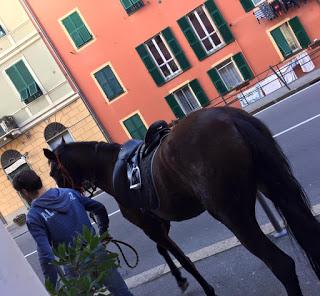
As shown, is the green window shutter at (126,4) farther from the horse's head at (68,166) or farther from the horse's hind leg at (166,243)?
the horse's hind leg at (166,243)

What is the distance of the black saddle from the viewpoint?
4207 mm

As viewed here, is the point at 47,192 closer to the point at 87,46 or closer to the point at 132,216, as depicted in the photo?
the point at 132,216

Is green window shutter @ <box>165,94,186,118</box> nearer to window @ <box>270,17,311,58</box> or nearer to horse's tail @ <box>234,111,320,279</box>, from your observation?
window @ <box>270,17,311,58</box>

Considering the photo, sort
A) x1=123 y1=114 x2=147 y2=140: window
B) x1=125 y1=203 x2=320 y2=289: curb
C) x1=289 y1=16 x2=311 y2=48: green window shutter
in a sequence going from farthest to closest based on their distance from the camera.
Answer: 1. x1=123 y1=114 x2=147 y2=140: window
2. x1=289 y1=16 x2=311 y2=48: green window shutter
3. x1=125 y1=203 x2=320 y2=289: curb

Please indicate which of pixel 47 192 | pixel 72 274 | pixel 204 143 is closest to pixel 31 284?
pixel 72 274

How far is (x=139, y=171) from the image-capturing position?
14.0 ft

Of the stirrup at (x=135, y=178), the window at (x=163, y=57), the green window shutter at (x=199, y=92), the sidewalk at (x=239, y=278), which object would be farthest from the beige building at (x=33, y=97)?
the stirrup at (x=135, y=178)

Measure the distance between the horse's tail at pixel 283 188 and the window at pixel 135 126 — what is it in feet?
72.9

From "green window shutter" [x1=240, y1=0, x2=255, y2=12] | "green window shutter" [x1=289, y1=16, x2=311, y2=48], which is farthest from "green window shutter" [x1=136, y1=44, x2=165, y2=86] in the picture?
"green window shutter" [x1=289, y1=16, x2=311, y2=48]

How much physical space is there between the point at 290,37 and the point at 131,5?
7.65 meters

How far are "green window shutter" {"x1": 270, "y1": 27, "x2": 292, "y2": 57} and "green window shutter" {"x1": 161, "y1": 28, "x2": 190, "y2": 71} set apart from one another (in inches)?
166

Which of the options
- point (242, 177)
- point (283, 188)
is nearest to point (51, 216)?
point (242, 177)

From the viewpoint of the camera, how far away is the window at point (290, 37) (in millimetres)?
24391

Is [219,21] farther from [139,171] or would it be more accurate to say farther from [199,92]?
[139,171]
